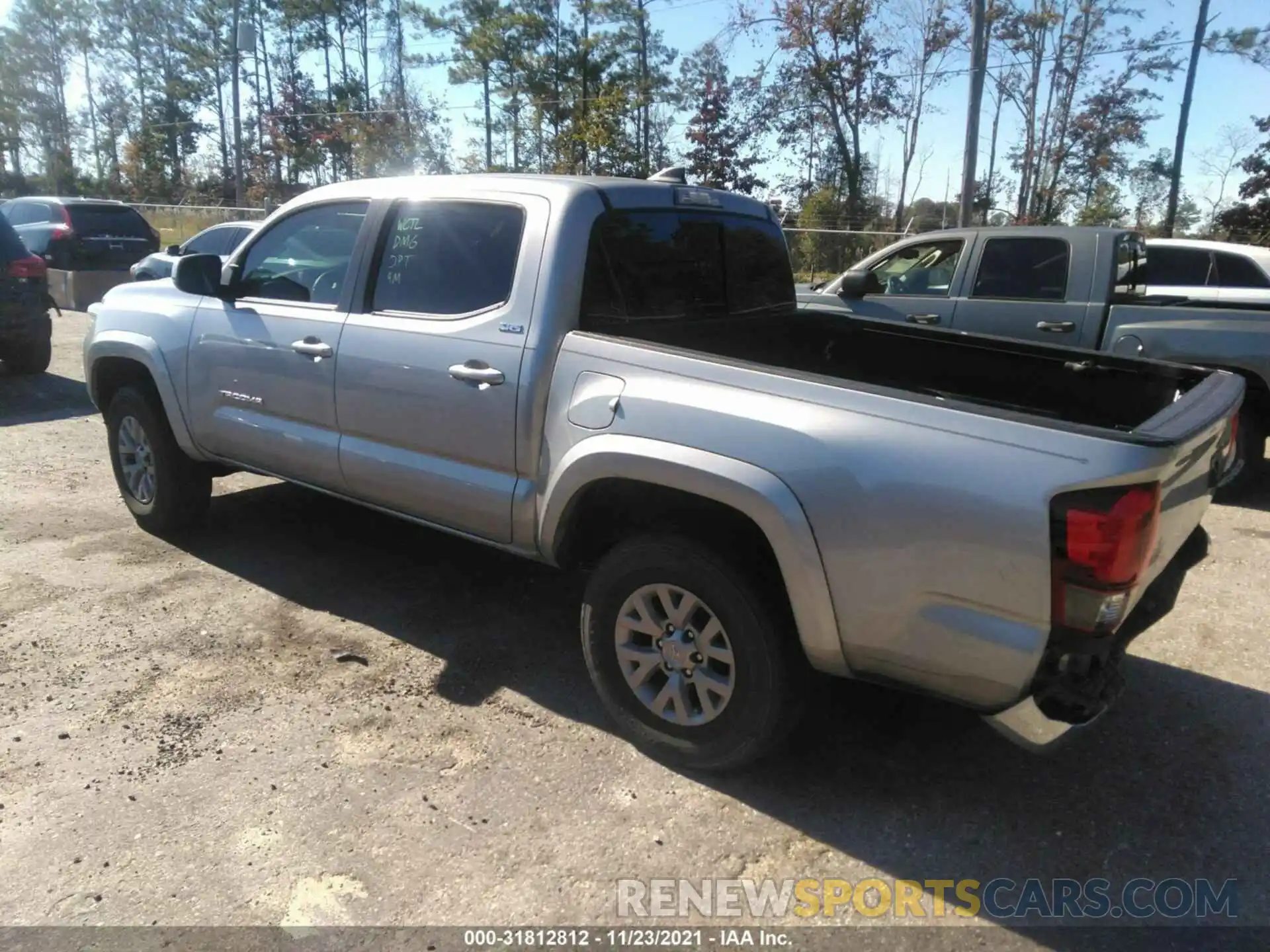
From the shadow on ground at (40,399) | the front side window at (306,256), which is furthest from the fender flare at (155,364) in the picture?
the shadow on ground at (40,399)

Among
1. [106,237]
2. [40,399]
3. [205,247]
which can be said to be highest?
[106,237]

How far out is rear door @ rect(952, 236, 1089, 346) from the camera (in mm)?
6941

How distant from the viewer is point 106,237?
14773mm

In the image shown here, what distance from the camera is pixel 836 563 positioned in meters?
2.68

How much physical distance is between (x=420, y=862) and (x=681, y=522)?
1.30 m

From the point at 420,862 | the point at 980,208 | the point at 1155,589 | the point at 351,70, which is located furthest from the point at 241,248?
the point at 351,70

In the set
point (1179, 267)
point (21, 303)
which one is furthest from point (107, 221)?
point (1179, 267)

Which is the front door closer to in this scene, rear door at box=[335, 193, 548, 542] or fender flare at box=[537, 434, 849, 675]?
rear door at box=[335, 193, 548, 542]

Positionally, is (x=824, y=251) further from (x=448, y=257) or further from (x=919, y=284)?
(x=448, y=257)

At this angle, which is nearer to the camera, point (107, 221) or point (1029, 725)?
point (1029, 725)

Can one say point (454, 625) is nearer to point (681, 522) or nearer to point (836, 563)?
point (681, 522)

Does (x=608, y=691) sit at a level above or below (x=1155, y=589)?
below

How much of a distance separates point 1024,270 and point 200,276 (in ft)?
18.8

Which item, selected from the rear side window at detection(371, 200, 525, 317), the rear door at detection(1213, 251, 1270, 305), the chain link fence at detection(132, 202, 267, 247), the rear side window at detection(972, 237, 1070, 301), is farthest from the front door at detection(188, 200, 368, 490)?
the chain link fence at detection(132, 202, 267, 247)
